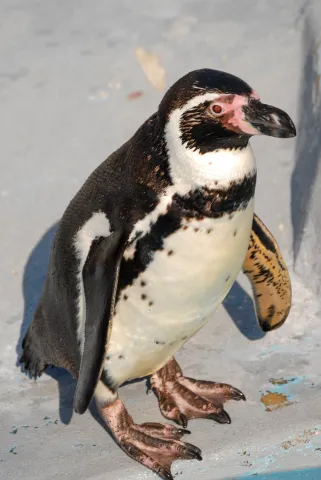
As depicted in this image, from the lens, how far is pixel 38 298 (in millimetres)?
2973

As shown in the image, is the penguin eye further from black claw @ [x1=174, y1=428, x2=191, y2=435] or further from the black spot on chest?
black claw @ [x1=174, y1=428, x2=191, y2=435]

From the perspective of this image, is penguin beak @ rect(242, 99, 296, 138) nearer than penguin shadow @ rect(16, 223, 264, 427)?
Yes

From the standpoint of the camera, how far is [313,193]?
9.96 feet

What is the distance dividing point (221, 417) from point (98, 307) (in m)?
0.58

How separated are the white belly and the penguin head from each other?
194 millimetres

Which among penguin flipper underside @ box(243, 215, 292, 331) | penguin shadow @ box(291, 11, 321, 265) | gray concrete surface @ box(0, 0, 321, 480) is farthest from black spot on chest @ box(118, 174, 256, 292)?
penguin shadow @ box(291, 11, 321, 265)

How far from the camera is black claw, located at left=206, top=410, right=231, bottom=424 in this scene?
233cm

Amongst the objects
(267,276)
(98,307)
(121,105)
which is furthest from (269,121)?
(121,105)

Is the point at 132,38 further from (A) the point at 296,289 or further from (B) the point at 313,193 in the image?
(A) the point at 296,289

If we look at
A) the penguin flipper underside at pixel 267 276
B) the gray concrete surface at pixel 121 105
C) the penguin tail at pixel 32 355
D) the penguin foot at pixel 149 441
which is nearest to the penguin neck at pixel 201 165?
the penguin flipper underside at pixel 267 276

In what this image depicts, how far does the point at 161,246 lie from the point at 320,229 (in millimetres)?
1162

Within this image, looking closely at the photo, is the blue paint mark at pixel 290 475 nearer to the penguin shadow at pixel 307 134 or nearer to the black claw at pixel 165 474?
the black claw at pixel 165 474

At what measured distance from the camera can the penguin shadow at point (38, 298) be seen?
2.51 m

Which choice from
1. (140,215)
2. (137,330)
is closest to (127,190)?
(140,215)
